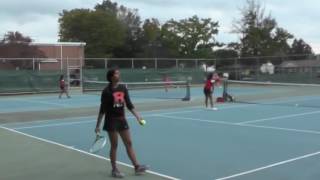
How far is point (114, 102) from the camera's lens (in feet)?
27.1

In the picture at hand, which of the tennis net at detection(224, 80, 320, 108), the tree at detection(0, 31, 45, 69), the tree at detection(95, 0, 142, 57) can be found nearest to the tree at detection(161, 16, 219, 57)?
the tree at detection(95, 0, 142, 57)

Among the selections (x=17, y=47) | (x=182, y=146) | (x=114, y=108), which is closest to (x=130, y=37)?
(x=17, y=47)

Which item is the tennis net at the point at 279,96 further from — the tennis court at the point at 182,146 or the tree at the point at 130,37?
the tree at the point at 130,37

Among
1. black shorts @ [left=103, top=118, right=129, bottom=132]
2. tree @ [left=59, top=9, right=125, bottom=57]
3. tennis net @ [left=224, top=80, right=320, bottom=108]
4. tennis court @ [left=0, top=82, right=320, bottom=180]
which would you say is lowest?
tennis court @ [left=0, top=82, right=320, bottom=180]

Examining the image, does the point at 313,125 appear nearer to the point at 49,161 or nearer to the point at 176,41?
the point at 49,161

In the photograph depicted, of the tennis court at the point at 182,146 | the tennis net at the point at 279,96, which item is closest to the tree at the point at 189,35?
the tennis net at the point at 279,96

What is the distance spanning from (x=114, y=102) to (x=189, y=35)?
8373cm

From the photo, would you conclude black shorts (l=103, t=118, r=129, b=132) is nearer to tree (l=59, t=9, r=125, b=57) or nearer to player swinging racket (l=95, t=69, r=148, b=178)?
player swinging racket (l=95, t=69, r=148, b=178)

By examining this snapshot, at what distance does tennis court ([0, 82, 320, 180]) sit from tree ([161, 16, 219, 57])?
7111 cm

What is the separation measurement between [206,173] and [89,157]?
8.73 feet

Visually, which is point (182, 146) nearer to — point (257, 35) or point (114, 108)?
point (114, 108)

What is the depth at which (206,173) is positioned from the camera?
8539 mm

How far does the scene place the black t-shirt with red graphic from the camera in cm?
827

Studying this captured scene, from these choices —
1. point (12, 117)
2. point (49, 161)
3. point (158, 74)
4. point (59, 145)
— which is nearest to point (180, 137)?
point (59, 145)
